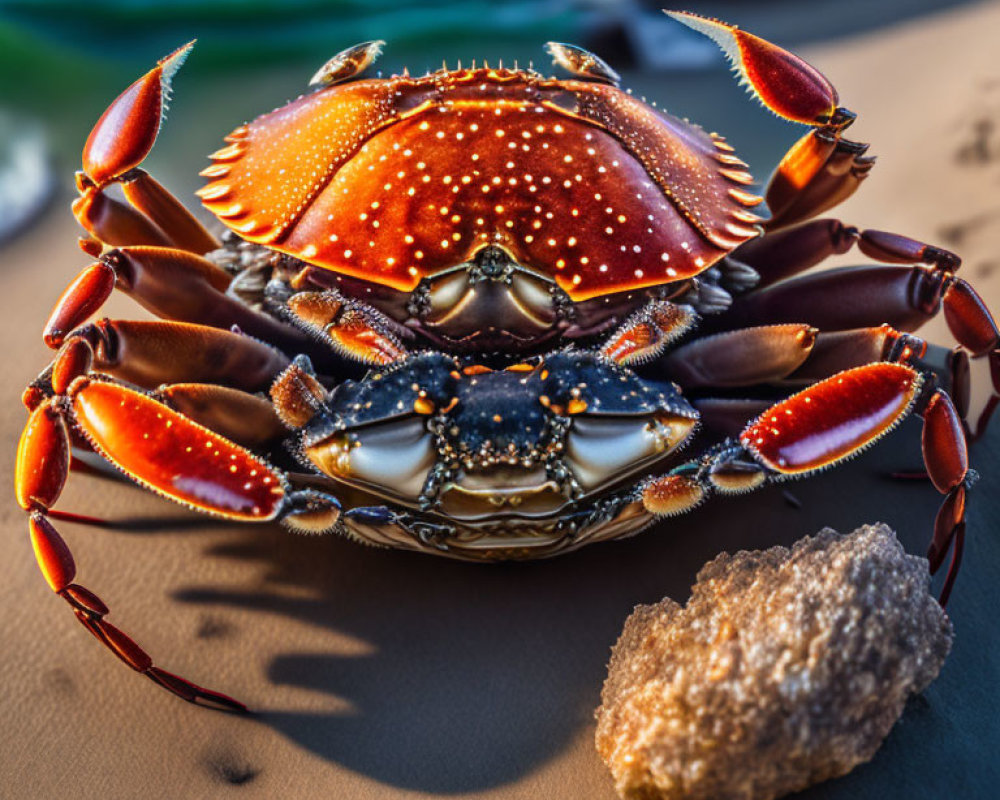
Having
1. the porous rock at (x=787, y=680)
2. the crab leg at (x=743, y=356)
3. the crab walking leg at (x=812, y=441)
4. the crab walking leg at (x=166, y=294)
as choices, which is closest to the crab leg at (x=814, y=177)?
the crab leg at (x=743, y=356)

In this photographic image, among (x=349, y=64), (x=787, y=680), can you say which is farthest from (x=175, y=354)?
(x=787, y=680)

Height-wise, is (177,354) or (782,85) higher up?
(782,85)

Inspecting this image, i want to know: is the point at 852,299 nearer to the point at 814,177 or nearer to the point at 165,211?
the point at 814,177

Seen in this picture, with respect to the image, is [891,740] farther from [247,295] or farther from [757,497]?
[247,295]

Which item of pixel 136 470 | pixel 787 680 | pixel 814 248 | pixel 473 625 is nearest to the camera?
pixel 787 680

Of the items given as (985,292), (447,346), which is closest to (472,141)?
(447,346)

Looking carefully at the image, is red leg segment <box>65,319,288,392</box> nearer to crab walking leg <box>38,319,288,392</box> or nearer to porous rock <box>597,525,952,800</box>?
crab walking leg <box>38,319,288,392</box>

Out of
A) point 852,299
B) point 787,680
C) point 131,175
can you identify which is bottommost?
point 787,680
